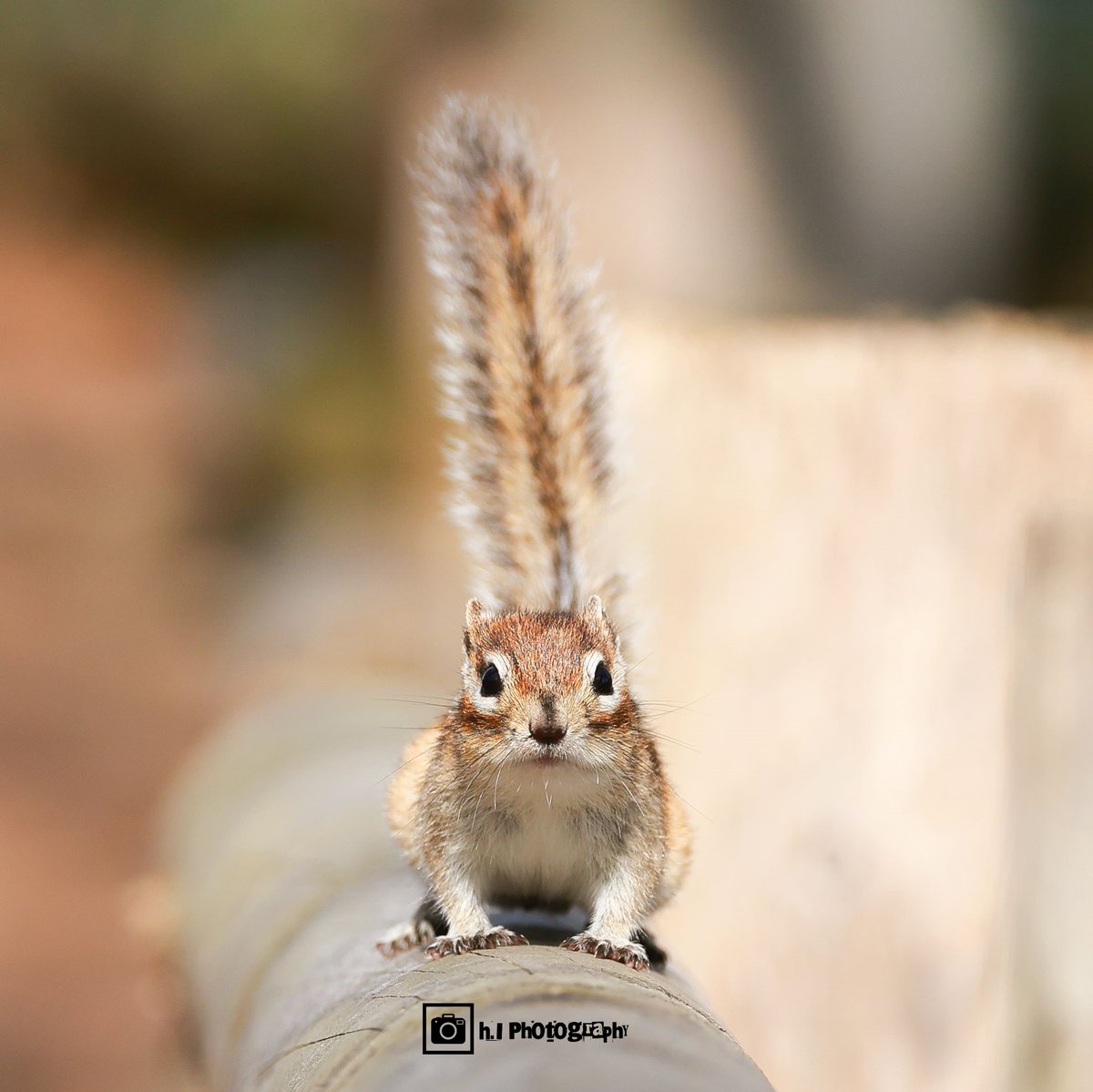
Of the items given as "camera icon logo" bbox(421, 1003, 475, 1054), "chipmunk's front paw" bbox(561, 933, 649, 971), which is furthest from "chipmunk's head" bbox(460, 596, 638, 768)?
"camera icon logo" bbox(421, 1003, 475, 1054)

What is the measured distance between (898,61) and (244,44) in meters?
5.94

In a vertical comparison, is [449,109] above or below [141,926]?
above

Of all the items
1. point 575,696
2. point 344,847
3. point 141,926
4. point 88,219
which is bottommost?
point 141,926

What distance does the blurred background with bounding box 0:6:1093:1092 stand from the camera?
2250 millimetres

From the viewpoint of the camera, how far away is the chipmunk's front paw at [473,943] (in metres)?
1.15

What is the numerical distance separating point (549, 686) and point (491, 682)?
0.07 metres

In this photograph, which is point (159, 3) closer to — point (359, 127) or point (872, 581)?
point (359, 127)

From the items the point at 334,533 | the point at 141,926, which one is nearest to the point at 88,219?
the point at 334,533

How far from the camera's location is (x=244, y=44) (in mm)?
9047

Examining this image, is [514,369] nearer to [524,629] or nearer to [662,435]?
[524,629]

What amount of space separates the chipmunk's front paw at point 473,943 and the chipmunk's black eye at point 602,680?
24 centimetres

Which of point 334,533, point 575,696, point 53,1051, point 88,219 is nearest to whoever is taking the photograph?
point 575,696

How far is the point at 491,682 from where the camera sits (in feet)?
4.08

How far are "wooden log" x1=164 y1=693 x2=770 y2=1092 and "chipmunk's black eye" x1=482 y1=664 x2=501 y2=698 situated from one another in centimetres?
24
